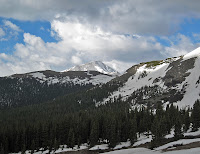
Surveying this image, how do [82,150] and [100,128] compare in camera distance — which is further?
[100,128]

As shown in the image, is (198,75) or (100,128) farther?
(198,75)

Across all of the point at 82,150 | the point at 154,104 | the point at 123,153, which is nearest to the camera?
the point at 123,153

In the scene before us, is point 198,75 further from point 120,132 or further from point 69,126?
point 69,126

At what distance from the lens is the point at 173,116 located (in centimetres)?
10175

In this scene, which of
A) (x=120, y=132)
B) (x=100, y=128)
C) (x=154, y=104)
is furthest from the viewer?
(x=154, y=104)

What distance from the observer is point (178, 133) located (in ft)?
217

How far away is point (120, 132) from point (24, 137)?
53633 millimetres

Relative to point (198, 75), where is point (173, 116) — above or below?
below

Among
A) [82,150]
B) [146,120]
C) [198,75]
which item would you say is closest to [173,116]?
[146,120]

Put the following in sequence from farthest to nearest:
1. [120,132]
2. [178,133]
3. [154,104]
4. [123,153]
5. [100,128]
Result: [154,104]
[100,128]
[120,132]
[178,133]
[123,153]

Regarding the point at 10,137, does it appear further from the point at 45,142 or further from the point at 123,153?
the point at 123,153

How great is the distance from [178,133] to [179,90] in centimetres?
13821

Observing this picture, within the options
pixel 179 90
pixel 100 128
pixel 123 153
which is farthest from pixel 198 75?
pixel 123 153

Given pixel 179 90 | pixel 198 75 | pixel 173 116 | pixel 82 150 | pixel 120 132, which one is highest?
pixel 198 75
